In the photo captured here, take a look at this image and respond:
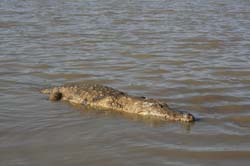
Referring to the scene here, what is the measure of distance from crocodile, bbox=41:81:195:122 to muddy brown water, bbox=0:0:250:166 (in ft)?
0.54

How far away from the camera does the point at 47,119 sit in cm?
689

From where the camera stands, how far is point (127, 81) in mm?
9133

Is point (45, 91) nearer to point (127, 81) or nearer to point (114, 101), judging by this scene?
point (114, 101)

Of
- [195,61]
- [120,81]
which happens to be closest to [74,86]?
[120,81]

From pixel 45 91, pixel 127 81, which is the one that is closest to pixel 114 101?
pixel 45 91

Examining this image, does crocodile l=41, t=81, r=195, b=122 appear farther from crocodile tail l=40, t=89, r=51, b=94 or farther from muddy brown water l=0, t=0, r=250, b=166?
muddy brown water l=0, t=0, r=250, b=166

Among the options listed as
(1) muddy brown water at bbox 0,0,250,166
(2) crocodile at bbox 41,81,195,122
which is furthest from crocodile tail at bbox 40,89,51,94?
(1) muddy brown water at bbox 0,0,250,166

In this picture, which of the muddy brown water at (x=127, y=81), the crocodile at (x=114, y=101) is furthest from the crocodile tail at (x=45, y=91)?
the muddy brown water at (x=127, y=81)

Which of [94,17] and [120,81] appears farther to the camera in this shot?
[94,17]

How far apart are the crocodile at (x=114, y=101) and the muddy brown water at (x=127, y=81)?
0.16m

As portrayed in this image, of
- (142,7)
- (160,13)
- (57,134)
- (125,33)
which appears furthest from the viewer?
(142,7)

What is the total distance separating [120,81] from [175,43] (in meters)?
3.92

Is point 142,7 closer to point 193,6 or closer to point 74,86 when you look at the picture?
point 193,6

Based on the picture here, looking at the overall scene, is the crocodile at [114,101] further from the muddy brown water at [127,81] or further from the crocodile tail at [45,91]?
the muddy brown water at [127,81]
